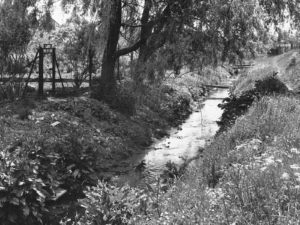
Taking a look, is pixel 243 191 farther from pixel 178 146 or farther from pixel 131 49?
pixel 131 49

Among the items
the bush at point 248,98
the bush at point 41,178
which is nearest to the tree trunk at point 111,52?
the bush at point 248,98

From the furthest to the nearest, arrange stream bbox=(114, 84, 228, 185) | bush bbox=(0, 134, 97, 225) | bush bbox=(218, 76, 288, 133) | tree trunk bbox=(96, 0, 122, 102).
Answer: tree trunk bbox=(96, 0, 122, 102), bush bbox=(218, 76, 288, 133), stream bbox=(114, 84, 228, 185), bush bbox=(0, 134, 97, 225)

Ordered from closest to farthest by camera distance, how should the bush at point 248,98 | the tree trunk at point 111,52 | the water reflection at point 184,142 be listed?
the water reflection at point 184,142, the bush at point 248,98, the tree trunk at point 111,52

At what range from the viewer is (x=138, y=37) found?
1616 cm

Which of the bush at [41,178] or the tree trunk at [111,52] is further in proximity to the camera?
the tree trunk at [111,52]

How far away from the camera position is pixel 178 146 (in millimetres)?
12320

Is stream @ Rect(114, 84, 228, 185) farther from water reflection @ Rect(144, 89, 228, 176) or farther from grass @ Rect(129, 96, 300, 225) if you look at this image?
grass @ Rect(129, 96, 300, 225)

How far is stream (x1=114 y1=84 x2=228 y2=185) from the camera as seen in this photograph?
9359 mm

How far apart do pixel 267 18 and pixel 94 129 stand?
7101 mm

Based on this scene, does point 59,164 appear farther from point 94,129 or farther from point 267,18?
point 267,18

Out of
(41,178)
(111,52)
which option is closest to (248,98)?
(111,52)

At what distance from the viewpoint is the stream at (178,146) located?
9.36 m

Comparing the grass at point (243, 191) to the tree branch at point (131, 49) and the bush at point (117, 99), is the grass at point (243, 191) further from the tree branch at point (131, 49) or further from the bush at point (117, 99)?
the tree branch at point (131, 49)

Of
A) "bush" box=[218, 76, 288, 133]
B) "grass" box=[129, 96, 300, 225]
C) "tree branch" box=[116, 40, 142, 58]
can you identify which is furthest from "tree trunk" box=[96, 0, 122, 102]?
"grass" box=[129, 96, 300, 225]
